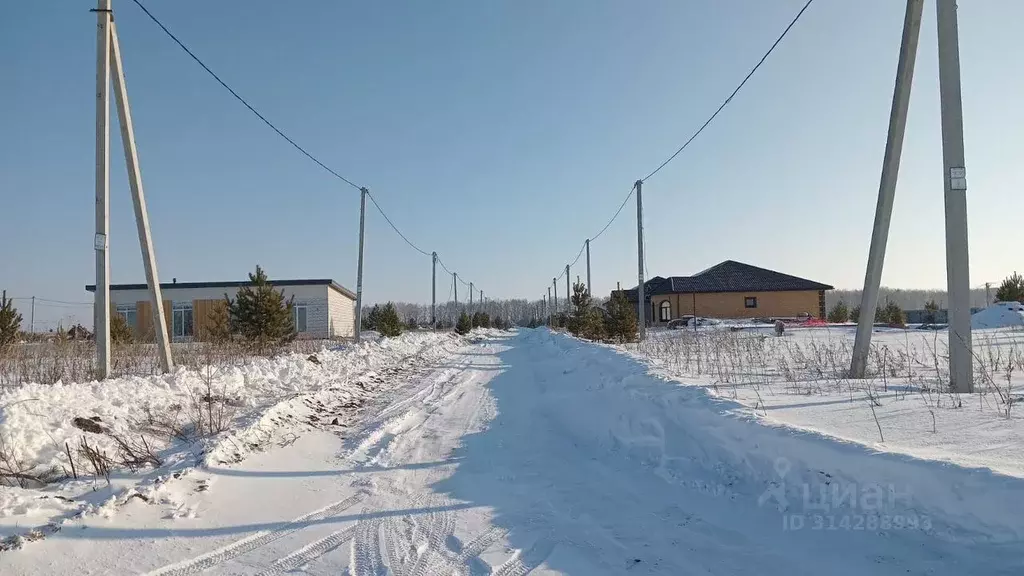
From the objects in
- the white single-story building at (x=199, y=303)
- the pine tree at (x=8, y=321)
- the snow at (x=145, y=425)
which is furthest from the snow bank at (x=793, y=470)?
the white single-story building at (x=199, y=303)

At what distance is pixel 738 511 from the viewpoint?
4.32 meters

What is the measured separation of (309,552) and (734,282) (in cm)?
5186

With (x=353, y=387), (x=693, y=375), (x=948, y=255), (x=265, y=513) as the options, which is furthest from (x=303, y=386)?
(x=948, y=255)

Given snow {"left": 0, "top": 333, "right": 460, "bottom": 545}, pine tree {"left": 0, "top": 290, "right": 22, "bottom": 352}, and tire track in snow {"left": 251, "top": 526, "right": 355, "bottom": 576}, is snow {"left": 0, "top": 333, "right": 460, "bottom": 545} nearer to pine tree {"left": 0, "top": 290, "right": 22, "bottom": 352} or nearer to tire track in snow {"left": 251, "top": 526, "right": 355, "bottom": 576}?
tire track in snow {"left": 251, "top": 526, "right": 355, "bottom": 576}

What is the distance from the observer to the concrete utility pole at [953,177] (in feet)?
23.4

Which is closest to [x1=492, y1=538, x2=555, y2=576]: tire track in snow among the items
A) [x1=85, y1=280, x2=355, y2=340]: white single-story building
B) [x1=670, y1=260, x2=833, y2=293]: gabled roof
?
[x1=85, y1=280, x2=355, y2=340]: white single-story building

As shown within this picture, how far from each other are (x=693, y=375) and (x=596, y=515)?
584 centimetres

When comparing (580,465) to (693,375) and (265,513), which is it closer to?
(265,513)

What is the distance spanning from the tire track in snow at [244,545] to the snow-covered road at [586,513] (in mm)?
15

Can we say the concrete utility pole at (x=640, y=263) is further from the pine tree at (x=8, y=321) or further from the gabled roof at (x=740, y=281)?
the gabled roof at (x=740, y=281)

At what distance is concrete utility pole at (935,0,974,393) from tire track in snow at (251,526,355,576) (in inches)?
281

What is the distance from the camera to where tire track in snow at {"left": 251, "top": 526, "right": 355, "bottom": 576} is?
353cm

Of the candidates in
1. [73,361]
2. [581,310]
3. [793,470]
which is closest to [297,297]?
[581,310]

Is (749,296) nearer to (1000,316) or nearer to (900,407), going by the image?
(1000,316)
